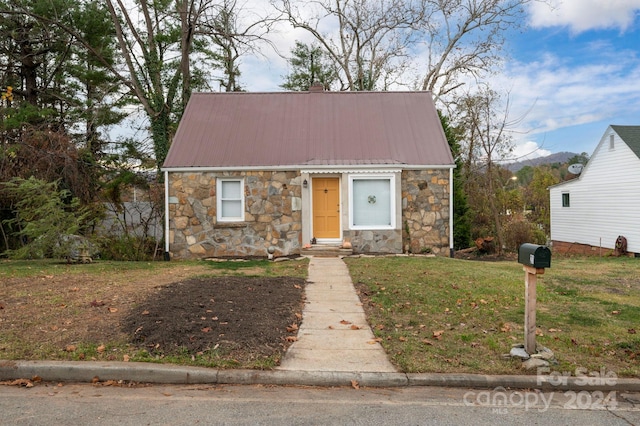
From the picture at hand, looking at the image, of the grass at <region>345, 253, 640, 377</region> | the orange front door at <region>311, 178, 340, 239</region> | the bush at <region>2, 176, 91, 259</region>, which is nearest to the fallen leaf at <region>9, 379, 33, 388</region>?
the grass at <region>345, 253, 640, 377</region>

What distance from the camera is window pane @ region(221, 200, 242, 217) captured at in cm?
A: 1354

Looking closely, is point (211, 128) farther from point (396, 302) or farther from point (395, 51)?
point (395, 51)

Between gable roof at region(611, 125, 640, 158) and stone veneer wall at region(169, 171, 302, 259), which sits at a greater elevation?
gable roof at region(611, 125, 640, 158)

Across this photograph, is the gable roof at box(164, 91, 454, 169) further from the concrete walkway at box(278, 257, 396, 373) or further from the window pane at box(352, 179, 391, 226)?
the concrete walkway at box(278, 257, 396, 373)

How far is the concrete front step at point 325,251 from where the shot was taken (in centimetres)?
1274

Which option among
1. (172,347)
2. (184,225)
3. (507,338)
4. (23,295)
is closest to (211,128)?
(184,225)

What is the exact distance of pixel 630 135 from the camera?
18.8 m

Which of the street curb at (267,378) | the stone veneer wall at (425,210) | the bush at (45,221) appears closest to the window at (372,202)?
the stone veneer wall at (425,210)

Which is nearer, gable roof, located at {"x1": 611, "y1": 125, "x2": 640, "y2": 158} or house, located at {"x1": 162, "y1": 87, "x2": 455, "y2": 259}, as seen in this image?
house, located at {"x1": 162, "y1": 87, "x2": 455, "y2": 259}

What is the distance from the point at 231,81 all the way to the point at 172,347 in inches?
871

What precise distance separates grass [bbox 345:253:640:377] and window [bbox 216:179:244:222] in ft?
15.6

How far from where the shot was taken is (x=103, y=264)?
11109 millimetres

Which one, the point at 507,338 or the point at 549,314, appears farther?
the point at 549,314

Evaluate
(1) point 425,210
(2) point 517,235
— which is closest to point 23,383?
(1) point 425,210
